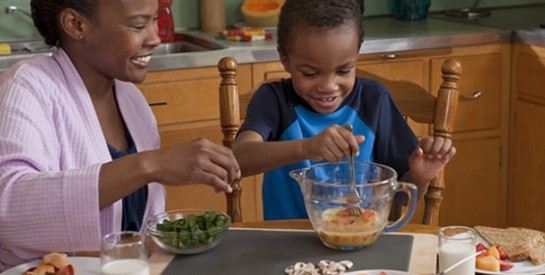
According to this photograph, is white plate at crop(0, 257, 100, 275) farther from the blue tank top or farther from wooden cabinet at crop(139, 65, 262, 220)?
wooden cabinet at crop(139, 65, 262, 220)

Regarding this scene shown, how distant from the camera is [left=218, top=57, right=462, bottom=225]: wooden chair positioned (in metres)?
2.12

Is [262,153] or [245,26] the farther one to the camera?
[245,26]

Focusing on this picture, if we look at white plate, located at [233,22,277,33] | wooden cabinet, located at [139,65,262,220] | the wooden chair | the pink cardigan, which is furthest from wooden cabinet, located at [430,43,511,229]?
the pink cardigan

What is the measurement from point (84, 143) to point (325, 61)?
0.50 metres

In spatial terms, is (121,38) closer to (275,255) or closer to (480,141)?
(275,255)

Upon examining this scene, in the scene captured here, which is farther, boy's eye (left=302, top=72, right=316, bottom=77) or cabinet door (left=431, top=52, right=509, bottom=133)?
cabinet door (left=431, top=52, right=509, bottom=133)

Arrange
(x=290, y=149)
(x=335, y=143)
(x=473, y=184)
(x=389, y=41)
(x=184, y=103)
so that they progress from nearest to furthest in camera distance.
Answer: (x=335, y=143)
(x=290, y=149)
(x=184, y=103)
(x=389, y=41)
(x=473, y=184)

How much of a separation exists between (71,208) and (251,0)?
2161 millimetres

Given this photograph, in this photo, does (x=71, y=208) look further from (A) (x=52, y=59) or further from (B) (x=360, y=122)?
(B) (x=360, y=122)

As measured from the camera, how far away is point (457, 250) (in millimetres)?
1523

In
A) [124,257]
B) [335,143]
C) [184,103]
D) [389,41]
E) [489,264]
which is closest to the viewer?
[124,257]

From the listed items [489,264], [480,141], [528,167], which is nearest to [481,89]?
[480,141]

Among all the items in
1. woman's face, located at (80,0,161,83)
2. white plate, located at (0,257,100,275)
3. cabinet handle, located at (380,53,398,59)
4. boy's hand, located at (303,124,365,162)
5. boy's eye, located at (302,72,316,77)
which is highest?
woman's face, located at (80,0,161,83)

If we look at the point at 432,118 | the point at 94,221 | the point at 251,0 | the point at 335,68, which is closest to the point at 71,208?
the point at 94,221
